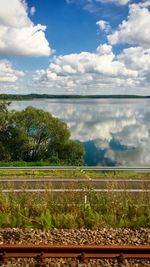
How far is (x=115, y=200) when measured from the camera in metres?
10.9

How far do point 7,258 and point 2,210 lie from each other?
10.0ft

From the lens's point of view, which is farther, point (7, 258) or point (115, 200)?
point (115, 200)

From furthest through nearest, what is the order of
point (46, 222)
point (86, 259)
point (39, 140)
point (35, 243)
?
point (39, 140) → point (46, 222) → point (35, 243) → point (86, 259)

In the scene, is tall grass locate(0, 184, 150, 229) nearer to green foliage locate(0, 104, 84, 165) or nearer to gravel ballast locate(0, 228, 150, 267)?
gravel ballast locate(0, 228, 150, 267)

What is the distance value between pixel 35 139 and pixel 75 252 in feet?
149

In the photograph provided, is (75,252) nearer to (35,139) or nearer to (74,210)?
(74,210)

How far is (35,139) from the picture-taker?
173 feet

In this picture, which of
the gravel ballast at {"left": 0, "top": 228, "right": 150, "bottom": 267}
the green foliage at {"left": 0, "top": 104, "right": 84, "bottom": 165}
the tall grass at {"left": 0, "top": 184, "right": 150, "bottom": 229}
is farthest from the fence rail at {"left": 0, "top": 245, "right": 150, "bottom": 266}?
→ the green foliage at {"left": 0, "top": 104, "right": 84, "bottom": 165}

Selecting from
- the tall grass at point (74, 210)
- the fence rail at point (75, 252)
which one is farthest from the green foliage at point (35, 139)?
the fence rail at point (75, 252)

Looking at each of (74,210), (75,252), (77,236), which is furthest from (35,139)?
(75,252)

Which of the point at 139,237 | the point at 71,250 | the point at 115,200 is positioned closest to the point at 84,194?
the point at 115,200

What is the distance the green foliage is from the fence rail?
41.9m

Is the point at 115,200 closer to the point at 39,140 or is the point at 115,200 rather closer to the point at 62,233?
the point at 62,233

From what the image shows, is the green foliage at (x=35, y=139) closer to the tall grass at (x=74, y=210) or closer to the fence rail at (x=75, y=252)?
the tall grass at (x=74, y=210)
